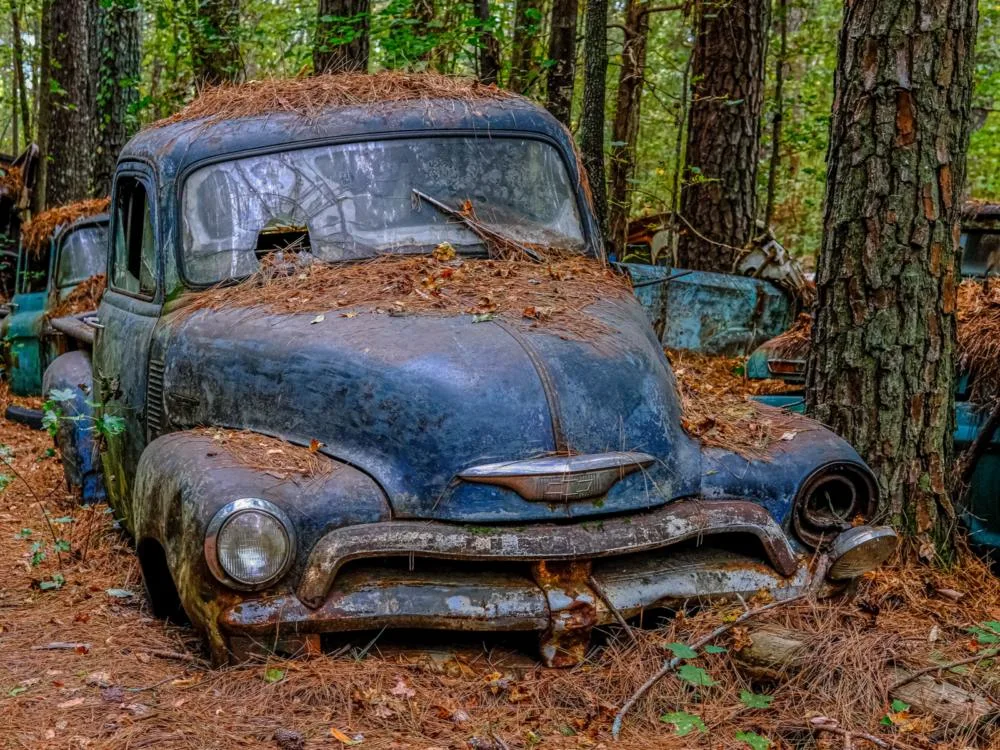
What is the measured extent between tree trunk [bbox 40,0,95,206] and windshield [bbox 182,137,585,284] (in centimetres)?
976

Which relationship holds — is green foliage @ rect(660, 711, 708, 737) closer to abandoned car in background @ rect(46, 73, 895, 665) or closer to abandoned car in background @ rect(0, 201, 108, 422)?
abandoned car in background @ rect(46, 73, 895, 665)

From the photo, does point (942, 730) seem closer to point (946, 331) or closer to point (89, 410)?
point (946, 331)

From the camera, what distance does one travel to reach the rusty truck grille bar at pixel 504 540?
3.51 m

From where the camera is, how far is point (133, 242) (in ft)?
17.9

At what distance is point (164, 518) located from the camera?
151 inches

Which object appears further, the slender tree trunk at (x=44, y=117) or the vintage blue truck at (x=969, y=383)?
the slender tree trunk at (x=44, y=117)

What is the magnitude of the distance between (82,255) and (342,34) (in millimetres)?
3021

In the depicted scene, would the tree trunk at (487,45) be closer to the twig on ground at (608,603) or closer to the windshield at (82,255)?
the windshield at (82,255)

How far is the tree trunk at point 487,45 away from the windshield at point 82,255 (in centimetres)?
356

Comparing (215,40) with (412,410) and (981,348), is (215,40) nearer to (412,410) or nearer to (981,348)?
(981,348)

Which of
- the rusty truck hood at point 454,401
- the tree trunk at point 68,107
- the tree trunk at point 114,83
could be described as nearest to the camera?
the rusty truck hood at point 454,401

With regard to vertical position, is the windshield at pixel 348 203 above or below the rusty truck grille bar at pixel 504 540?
above

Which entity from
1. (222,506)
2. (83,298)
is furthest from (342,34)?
(222,506)

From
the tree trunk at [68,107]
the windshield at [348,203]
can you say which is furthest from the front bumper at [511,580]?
the tree trunk at [68,107]
